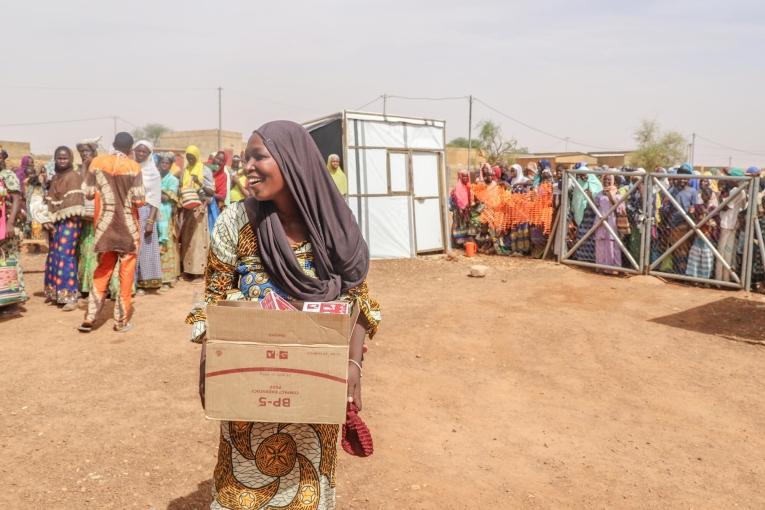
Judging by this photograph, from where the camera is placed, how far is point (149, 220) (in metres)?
7.90

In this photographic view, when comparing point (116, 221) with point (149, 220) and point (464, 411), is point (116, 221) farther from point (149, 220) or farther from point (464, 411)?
point (464, 411)

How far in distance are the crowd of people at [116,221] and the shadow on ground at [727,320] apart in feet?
14.7

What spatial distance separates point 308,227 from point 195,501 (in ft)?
6.36

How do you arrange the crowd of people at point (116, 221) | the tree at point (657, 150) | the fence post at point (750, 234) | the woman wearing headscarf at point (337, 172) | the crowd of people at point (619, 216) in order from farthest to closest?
the tree at point (657, 150) → the woman wearing headscarf at point (337, 172) → the crowd of people at point (619, 216) → the fence post at point (750, 234) → the crowd of people at point (116, 221)

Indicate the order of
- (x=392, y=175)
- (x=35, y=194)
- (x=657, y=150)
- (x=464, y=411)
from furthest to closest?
1. (x=657, y=150)
2. (x=392, y=175)
3. (x=35, y=194)
4. (x=464, y=411)

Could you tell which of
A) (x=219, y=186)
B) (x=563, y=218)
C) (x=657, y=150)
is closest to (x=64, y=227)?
(x=219, y=186)

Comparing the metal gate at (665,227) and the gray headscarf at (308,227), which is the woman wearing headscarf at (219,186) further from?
the gray headscarf at (308,227)

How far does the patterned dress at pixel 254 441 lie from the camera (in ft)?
7.50

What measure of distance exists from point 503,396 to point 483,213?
8370 mm

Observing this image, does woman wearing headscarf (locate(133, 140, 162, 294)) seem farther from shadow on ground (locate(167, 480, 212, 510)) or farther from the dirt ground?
shadow on ground (locate(167, 480, 212, 510))

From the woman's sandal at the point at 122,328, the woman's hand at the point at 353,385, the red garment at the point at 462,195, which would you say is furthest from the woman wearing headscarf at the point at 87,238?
the red garment at the point at 462,195

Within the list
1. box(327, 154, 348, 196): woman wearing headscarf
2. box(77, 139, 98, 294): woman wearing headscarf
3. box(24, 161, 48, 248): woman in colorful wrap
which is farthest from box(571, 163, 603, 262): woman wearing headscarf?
box(24, 161, 48, 248): woman in colorful wrap

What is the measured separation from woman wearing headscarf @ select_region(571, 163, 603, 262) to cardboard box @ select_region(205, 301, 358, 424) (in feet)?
33.4

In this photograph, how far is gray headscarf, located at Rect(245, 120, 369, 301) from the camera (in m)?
2.23
